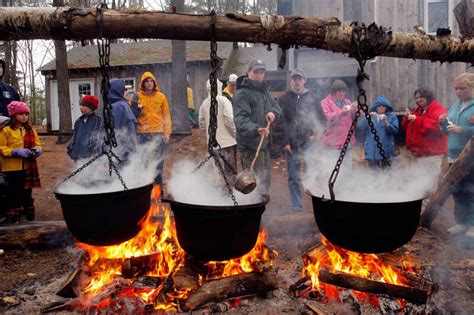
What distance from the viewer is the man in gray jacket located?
17.2 ft

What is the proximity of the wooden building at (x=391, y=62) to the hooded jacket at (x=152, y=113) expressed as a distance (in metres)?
4.73

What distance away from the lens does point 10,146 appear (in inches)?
212

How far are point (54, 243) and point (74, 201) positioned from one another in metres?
2.23

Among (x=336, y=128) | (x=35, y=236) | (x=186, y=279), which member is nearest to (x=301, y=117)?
(x=336, y=128)

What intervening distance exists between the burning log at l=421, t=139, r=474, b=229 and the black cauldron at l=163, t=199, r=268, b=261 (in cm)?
314

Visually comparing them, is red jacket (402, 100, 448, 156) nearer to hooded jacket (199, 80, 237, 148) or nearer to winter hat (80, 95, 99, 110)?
hooded jacket (199, 80, 237, 148)

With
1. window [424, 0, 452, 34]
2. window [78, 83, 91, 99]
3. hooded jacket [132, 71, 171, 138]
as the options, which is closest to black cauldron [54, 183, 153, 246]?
hooded jacket [132, 71, 171, 138]

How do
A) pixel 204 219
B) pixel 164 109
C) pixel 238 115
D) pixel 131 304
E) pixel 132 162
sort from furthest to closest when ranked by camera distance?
pixel 164 109 → pixel 238 115 → pixel 132 162 → pixel 131 304 → pixel 204 219

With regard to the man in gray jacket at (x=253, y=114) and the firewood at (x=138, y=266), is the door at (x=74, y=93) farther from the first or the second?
the firewood at (x=138, y=266)

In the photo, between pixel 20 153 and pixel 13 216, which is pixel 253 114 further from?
pixel 13 216

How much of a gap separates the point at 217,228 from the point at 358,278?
1416 mm

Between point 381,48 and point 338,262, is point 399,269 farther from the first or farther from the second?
point 381,48

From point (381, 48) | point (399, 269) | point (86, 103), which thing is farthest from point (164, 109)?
point (399, 269)

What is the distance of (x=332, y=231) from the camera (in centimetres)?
286
